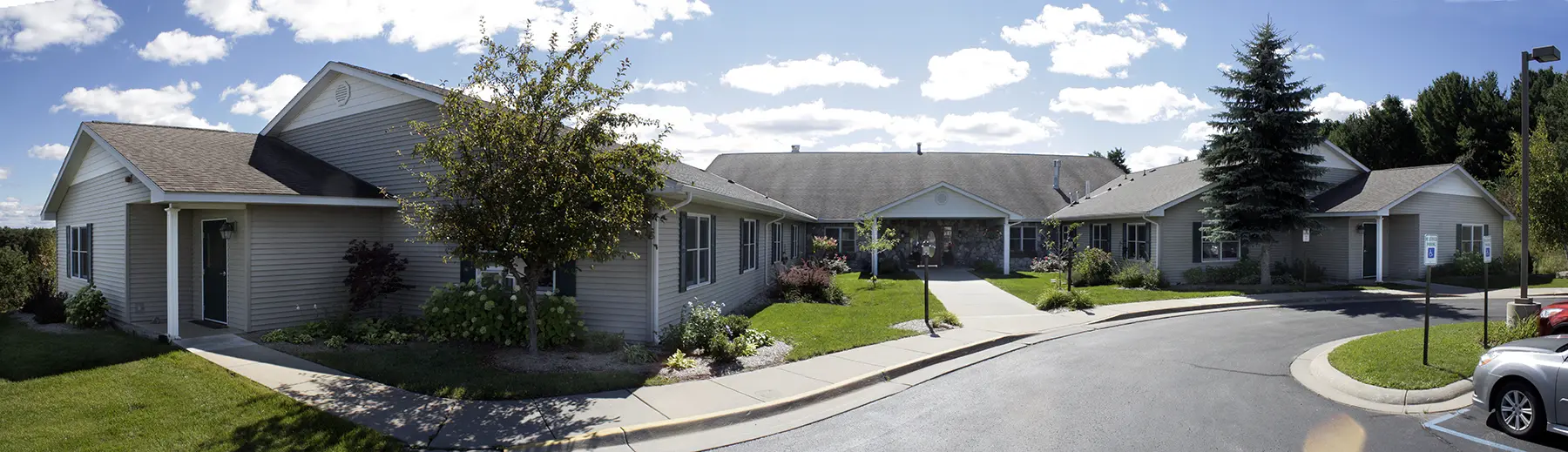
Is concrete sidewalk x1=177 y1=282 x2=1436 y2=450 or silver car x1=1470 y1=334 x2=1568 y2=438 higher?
silver car x1=1470 y1=334 x2=1568 y2=438

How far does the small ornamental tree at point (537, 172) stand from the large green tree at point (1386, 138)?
4751cm

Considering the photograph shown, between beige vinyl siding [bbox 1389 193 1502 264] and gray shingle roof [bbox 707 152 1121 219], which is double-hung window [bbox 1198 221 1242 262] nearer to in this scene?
beige vinyl siding [bbox 1389 193 1502 264]

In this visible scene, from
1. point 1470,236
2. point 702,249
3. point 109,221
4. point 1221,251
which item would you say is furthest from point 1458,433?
point 1470,236

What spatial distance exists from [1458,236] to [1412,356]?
19787 mm

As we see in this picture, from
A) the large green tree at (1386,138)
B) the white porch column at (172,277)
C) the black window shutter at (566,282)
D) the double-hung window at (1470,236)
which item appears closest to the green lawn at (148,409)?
the white porch column at (172,277)

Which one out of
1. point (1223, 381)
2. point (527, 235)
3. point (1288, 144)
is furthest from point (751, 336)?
point (1288, 144)

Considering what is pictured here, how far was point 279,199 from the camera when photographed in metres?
11.3

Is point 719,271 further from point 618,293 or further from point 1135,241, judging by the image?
point 1135,241

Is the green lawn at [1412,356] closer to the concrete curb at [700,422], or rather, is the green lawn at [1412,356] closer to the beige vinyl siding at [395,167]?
the concrete curb at [700,422]

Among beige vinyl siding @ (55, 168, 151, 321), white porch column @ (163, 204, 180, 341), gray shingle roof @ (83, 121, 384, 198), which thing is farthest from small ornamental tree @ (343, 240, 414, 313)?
beige vinyl siding @ (55, 168, 151, 321)

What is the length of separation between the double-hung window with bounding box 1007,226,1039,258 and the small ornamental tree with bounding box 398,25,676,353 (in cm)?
2351

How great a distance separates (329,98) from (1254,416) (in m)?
15.7

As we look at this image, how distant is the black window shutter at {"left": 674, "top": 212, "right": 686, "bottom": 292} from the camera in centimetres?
1162

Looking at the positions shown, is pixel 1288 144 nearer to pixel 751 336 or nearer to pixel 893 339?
pixel 893 339
